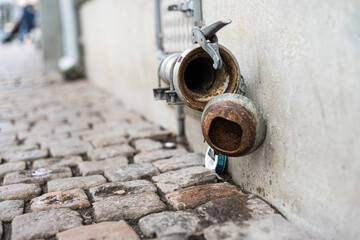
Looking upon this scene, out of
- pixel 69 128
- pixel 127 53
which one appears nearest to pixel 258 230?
pixel 69 128

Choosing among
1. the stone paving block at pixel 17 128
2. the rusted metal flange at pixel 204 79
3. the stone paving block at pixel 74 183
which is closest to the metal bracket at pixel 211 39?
the rusted metal flange at pixel 204 79

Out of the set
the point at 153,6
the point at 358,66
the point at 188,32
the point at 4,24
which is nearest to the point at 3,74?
the point at 153,6

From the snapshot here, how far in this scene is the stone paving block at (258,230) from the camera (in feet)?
5.74

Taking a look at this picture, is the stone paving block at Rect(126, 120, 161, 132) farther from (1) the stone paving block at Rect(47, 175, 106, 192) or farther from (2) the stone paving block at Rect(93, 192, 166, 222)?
(2) the stone paving block at Rect(93, 192, 166, 222)

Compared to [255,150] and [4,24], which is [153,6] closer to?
[255,150]

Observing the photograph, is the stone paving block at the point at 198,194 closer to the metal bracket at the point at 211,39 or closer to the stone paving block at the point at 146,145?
the metal bracket at the point at 211,39

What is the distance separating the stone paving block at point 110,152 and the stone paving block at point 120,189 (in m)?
0.65

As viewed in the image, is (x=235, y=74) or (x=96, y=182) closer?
(x=235, y=74)

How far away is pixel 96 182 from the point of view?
8.64 ft

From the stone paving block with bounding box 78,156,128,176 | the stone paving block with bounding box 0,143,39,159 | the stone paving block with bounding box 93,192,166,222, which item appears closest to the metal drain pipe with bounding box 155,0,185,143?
the stone paving block with bounding box 78,156,128,176

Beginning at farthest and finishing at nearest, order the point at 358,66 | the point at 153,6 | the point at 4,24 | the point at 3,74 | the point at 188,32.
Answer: the point at 4,24 → the point at 3,74 → the point at 153,6 → the point at 188,32 → the point at 358,66

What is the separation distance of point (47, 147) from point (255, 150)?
207 cm

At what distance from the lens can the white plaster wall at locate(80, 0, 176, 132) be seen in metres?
4.15

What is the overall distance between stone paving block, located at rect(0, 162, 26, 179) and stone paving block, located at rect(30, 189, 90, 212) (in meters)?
0.64
